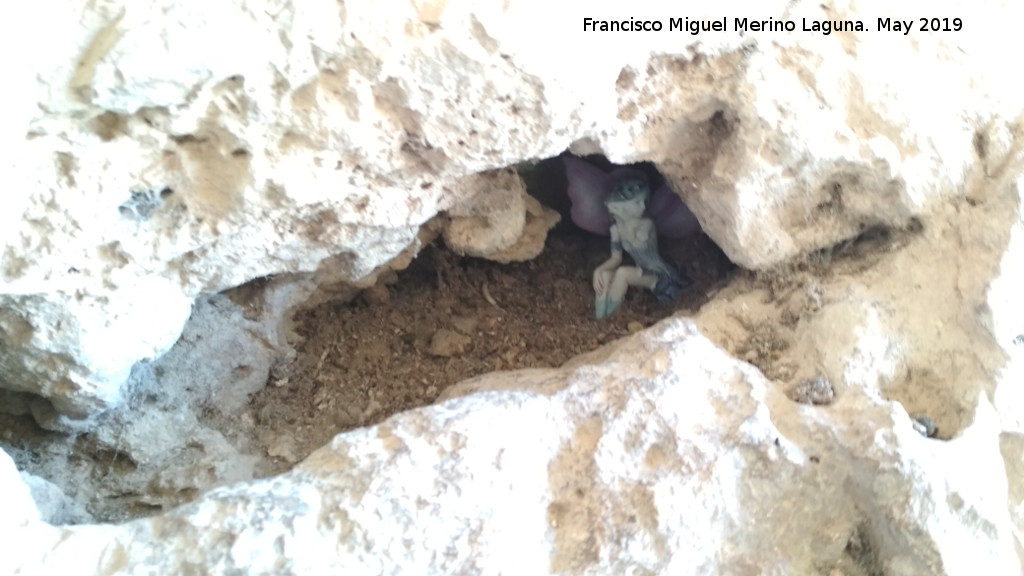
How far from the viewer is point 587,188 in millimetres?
1705

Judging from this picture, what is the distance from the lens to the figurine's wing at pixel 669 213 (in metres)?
1.69

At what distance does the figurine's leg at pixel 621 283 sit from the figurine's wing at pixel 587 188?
131 millimetres

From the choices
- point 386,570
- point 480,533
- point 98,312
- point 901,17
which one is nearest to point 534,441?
point 480,533

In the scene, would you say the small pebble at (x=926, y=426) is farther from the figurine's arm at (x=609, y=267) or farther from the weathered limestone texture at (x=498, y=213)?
the figurine's arm at (x=609, y=267)

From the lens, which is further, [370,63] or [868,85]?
[868,85]

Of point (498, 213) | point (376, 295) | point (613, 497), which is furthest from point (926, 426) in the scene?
point (376, 295)

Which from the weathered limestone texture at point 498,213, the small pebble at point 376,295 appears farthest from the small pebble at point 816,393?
the small pebble at point 376,295

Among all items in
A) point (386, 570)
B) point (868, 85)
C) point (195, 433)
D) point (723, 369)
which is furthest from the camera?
point (195, 433)

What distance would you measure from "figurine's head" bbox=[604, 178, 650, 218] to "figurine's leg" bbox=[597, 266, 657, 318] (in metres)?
0.12

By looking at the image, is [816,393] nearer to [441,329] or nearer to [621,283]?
[621,283]

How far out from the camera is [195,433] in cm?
142

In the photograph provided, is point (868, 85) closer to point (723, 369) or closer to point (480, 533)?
point (723, 369)

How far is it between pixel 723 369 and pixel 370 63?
0.67m

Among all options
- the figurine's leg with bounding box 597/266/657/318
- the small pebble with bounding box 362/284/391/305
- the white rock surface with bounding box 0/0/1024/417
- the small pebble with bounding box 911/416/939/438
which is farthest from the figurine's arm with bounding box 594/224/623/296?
the small pebble with bounding box 911/416/939/438
